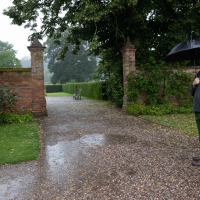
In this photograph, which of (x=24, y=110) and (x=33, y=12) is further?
(x=33, y=12)

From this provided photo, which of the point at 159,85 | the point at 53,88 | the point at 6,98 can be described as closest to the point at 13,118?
the point at 6,98

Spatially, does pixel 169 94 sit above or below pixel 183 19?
below

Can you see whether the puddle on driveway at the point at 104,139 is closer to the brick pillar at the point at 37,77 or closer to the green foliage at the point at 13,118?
the green foliage at the point at 13,118

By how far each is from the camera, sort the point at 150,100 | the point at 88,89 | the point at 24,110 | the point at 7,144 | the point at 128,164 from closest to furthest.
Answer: the point at 128,164 < the point at 7,144 < the point at 24,110 < the point at 150,100 < the point at 88,89

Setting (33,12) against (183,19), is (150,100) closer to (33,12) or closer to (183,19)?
(183,19)

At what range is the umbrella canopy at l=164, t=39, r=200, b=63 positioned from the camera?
4.97 metres

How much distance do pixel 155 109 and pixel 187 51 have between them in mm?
7456

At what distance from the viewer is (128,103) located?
13.3 m

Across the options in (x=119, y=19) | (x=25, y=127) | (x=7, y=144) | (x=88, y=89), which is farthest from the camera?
(x=88, y=89)

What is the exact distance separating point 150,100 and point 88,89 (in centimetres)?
1519

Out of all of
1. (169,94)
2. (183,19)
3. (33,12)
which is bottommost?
(169,94)

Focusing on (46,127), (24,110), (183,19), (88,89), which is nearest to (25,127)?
(46,127)

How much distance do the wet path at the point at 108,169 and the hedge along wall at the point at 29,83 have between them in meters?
3.86

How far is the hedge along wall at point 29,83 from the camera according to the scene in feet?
37.7
